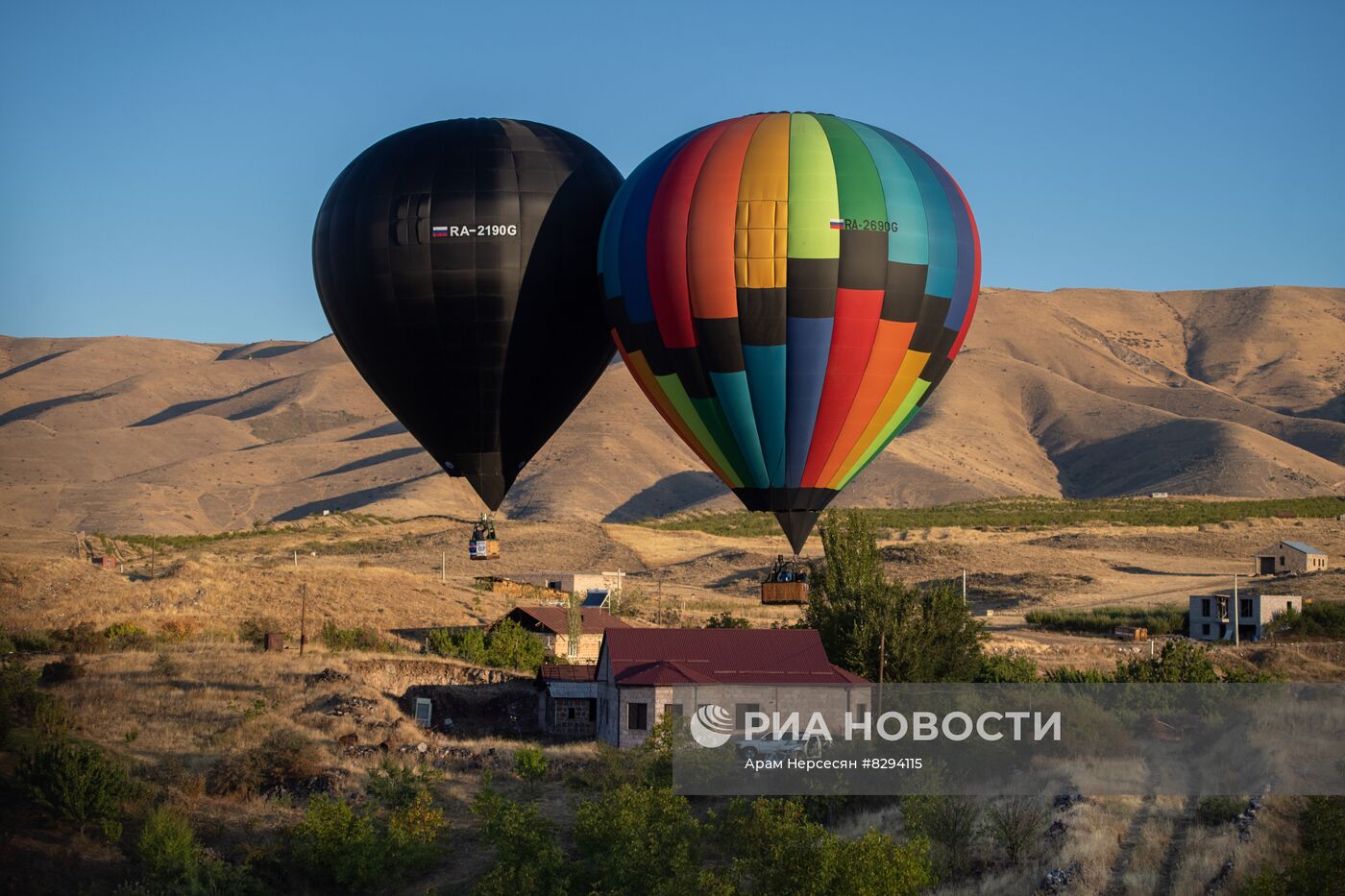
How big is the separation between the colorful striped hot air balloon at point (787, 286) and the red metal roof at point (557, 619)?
72.2ft

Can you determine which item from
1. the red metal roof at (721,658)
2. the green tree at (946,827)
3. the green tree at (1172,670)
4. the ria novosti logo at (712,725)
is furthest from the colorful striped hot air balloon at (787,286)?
the green tree at (1172,670)

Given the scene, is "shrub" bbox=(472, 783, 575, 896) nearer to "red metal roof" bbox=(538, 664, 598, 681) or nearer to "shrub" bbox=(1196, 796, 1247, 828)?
"shrub" bbox=(1196, 796, 1247, 828)

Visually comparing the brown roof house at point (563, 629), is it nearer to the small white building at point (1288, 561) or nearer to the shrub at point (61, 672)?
the shrub at point (61, 672)

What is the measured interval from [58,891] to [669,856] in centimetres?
1289

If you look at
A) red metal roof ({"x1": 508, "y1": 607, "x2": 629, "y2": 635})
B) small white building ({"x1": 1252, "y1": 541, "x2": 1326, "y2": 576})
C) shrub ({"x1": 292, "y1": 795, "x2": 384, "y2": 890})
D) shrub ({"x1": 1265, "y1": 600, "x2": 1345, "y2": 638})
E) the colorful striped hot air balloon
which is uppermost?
the colorful striped hot air balloon

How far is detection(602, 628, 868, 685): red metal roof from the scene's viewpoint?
44.6 m

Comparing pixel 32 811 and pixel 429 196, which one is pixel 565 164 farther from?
pixel 32 811

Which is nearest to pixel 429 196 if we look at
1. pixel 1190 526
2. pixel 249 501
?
pixel 1190 526

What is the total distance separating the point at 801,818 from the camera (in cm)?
3203

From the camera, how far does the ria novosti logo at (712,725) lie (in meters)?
41.8

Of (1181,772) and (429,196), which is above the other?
(429,196)

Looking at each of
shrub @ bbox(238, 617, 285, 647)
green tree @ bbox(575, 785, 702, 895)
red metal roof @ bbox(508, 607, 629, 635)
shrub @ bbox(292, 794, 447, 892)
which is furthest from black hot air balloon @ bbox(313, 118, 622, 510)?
shrub @ bbox(238, 617, 285, 647)

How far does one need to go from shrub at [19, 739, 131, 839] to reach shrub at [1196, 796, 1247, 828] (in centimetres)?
2214

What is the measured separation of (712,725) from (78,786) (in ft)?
50.0
